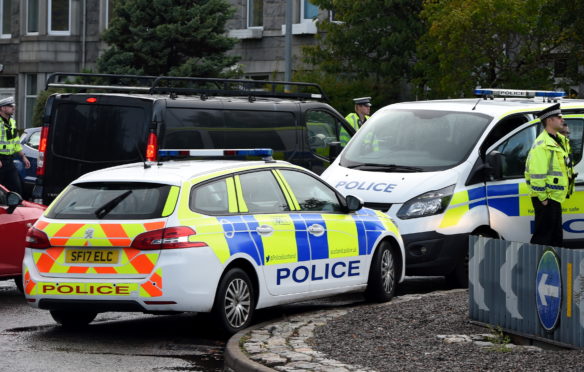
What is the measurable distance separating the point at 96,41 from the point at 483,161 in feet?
112

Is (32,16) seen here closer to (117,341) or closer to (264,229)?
(264,229)

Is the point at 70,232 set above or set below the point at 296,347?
above

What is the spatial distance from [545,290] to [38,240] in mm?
3921

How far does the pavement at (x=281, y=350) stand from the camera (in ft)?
29.9

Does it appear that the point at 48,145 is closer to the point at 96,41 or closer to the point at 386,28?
the point at 386,28

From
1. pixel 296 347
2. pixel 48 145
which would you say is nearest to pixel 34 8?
pixel 48 145

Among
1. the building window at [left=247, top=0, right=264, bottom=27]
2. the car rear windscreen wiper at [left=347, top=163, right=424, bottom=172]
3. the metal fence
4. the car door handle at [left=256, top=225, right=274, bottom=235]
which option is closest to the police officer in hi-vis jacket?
the car rear windscreen wiper at [left=347, top=163, right=424, bottom=172]

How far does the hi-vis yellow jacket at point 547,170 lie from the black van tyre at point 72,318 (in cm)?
441

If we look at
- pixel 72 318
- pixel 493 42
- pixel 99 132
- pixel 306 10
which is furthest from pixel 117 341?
pixel 306 10

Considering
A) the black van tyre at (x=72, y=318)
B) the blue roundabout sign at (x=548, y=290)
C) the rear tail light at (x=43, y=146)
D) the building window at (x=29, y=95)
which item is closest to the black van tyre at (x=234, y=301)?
the black van tyre at (x=72, y=318)

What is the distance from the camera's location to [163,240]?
10.4 meters

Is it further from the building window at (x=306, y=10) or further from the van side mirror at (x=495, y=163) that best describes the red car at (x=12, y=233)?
the building window at (x=306, y=10)

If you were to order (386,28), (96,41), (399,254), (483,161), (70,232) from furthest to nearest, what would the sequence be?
(96,41), (386,28), (483,161), (399,254), (70,232)

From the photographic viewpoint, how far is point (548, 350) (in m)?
9.66
